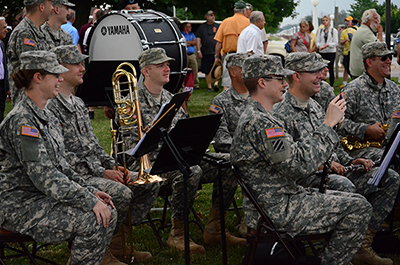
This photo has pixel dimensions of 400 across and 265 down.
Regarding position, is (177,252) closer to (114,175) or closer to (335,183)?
(114,175)

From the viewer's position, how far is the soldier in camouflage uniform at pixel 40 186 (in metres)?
3.43

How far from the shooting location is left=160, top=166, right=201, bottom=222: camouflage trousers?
4684 millimetres

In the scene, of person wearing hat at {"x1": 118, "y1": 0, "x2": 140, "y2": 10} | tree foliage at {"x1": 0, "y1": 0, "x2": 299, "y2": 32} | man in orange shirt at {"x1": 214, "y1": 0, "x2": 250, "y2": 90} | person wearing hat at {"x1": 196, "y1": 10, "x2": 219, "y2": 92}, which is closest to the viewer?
person wearing hat at {"x1": 118, "y1": 0, "x2": 140, "y2": 10}

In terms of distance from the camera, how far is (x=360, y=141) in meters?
5.30

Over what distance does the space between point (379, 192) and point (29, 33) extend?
143 inches

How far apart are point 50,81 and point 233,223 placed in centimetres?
259

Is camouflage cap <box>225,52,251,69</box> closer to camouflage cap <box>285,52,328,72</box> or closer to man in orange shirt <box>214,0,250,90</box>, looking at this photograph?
camouflage cap <box>285,52,328,72</box>

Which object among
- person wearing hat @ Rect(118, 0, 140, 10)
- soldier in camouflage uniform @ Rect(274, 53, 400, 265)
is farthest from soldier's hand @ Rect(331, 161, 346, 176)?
person wearing hat @ Rect(118, 0, 140, 10)

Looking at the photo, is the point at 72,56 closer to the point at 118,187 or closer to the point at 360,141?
the point at 118,187

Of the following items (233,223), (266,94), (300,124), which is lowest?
(233,223)

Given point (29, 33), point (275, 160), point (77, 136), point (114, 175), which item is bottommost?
point (114, 175)

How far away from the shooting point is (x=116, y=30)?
27.3 ft

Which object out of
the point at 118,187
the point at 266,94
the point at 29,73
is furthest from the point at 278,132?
the point at 29,73

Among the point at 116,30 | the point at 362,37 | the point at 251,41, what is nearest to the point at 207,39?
the point at 251,41
